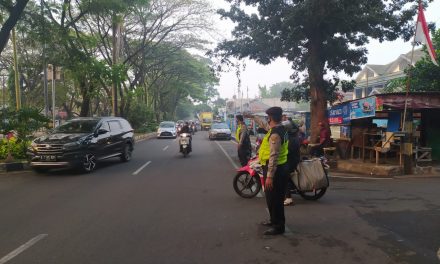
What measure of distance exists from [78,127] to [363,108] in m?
9.51

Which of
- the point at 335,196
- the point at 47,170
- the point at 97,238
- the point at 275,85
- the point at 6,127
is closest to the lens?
the point at 97,238

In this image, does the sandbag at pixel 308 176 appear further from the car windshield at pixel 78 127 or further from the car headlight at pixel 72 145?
the car windshield at pixel 78 127

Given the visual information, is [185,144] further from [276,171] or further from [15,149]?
[276,171]

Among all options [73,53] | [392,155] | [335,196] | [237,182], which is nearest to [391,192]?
[335,196]

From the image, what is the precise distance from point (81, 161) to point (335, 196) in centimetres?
743

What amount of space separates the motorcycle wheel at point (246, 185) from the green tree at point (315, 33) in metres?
6.92

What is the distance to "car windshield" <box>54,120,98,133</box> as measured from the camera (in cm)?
1291

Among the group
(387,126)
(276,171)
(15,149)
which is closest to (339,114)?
(387,126)

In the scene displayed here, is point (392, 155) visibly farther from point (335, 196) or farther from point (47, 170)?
point (47, 170)

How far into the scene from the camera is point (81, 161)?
11.8m

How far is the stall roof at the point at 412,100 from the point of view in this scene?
12.1 metres

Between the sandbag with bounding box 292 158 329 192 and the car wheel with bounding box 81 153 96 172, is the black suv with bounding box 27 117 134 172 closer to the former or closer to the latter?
the car wheel with bounding box 81 153 96 172

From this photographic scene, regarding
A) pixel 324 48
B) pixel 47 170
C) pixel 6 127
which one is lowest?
pixel 47 170

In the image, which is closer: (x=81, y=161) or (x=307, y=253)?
(x=307, y=253)
